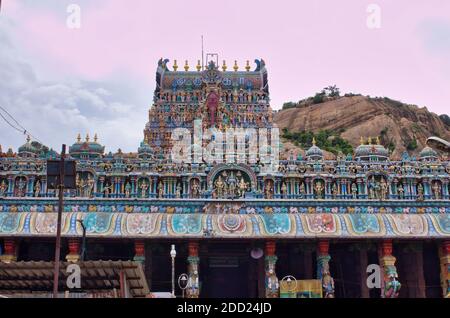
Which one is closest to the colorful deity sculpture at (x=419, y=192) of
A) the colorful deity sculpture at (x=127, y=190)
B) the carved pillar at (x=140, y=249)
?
the carved pillar at (x=140, y=249)

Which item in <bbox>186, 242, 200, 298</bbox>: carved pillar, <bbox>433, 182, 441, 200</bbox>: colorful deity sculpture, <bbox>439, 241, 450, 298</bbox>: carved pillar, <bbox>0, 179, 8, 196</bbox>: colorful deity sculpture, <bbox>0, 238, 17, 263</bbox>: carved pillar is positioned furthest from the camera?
<bbox>433, 182, 441, 200</bbox>: colorful deity sculpture

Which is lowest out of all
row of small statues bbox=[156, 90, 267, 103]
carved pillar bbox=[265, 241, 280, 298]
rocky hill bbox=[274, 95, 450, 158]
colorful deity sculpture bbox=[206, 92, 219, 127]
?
carved pillar bbox=[265, 241, 280, 298]

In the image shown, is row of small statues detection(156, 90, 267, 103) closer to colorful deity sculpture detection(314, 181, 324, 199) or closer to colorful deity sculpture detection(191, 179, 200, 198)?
colorful deity sculpture detection(191, 179, 200, 198)

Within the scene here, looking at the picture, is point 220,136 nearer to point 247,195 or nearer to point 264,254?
point 247,195

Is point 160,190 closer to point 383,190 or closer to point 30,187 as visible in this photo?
point 30,187

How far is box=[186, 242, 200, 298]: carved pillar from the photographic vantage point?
35.5 meters

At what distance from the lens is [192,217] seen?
122ft

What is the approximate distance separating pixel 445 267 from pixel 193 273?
15241 mm

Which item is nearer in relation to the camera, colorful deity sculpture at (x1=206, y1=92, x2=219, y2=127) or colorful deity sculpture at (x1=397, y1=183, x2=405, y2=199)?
colorful deity sculpture at (x1=397, y1=183, x2=405, y2=199)

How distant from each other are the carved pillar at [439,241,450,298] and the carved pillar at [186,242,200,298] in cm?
1487

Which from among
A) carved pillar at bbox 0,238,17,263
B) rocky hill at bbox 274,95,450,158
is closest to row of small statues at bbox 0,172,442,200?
carved pillar at bbox 0,238,17,263
